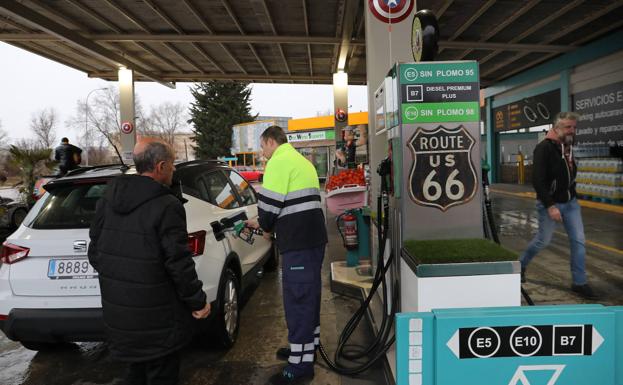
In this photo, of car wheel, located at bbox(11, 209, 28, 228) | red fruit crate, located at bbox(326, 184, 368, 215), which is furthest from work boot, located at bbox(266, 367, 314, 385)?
car wheel, located at bbox(11, 209, 28, 228)

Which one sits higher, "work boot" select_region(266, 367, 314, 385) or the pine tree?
the pine tree

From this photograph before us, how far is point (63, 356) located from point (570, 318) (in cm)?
386

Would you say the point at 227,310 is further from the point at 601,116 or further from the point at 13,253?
the point at 601,116

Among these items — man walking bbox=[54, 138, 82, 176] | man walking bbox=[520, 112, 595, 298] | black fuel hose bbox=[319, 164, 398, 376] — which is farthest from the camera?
man walking bbox=[54, 138, 82, 176]

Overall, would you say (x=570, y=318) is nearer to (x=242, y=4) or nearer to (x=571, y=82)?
(x=242, y=4)

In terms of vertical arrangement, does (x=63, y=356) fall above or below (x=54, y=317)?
below

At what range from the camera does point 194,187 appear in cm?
384

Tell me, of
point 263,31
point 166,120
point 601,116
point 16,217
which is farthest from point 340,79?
point 166,120

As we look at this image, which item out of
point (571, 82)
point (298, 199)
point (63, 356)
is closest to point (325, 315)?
point (298, 199)

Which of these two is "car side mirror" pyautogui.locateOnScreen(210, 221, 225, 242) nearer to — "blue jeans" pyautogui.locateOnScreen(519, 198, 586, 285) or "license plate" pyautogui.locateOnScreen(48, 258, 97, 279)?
"license plate" pyautogui.locateOnScreen(48, 258, 97, 279)

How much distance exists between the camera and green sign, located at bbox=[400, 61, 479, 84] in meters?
3.03

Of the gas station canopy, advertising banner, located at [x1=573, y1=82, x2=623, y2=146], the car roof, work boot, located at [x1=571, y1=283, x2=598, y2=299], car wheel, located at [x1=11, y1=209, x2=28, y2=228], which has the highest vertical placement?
the gas station canopy

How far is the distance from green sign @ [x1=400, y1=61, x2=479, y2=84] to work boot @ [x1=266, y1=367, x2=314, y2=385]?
2225 millimetres

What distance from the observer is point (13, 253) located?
3.24 m
